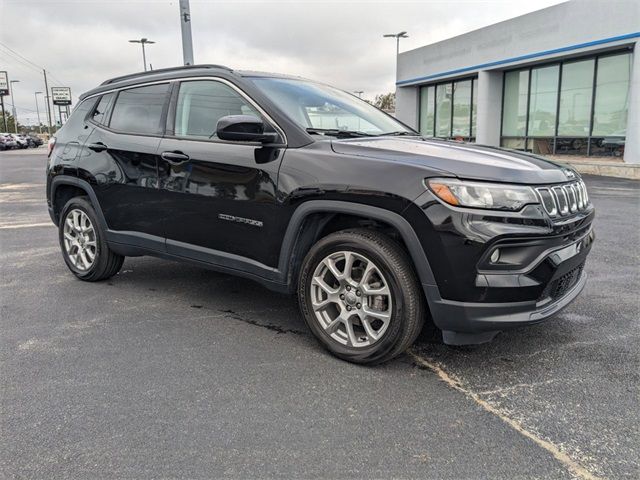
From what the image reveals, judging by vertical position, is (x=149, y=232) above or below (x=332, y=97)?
below

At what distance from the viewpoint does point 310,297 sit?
339 cm

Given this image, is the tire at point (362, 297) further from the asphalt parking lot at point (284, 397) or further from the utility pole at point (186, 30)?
the utility pole at point (186, 30)

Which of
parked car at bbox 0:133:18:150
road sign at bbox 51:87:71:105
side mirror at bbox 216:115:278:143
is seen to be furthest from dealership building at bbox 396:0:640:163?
road sign at bbox 51:87:71:105

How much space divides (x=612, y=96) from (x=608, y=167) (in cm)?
319

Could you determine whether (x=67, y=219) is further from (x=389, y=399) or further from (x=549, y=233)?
(x=549, y=233)

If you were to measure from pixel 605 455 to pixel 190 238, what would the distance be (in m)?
2.99

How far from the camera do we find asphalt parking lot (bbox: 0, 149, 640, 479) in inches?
92.7

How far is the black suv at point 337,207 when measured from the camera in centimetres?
283

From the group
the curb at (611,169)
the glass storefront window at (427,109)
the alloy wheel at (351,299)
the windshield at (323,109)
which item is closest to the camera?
the alloy wheel at (351,299)

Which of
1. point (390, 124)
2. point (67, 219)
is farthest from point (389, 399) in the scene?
point (67, 219)

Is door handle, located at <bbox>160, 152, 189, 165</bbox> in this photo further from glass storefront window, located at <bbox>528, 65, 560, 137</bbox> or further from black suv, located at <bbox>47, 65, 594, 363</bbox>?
glass storefront window, located at <bbox>528, 65, 560, 137</bbox>

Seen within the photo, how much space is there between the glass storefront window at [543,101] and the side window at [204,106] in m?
19.1

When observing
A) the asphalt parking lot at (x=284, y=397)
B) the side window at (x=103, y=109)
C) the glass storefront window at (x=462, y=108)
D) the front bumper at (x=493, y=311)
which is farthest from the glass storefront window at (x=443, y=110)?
the front bumper at (x=493, y=311)

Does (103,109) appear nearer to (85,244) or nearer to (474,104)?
(85,244)
